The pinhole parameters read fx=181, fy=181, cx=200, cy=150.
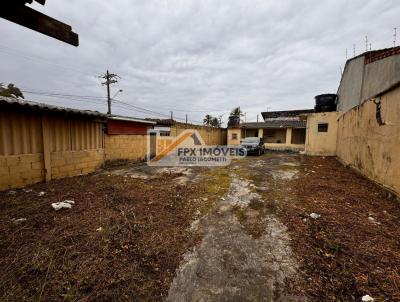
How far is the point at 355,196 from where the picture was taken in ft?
A: 14.3

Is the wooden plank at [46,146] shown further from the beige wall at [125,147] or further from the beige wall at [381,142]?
the beige wall at [381,142]

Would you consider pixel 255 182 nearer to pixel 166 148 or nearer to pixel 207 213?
pixel 207 213

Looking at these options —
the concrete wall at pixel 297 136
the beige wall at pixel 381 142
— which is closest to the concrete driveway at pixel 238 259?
the beige wall at pixel 381 142

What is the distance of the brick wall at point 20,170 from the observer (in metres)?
4.73

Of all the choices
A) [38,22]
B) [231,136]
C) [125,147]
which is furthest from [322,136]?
[38,22]

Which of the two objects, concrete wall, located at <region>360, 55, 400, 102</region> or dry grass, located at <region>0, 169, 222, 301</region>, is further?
concrete wall, located at <region>360, 55, 400, 102</region>

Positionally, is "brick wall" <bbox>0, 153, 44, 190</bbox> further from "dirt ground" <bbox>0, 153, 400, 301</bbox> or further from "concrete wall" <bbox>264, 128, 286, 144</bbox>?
"concrete wall" <bbox>264, 128, 286, 144</bbox>

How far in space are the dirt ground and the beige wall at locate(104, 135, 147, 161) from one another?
3789 millimetres

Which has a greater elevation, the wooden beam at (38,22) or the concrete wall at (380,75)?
the concrete wall at (380,75)

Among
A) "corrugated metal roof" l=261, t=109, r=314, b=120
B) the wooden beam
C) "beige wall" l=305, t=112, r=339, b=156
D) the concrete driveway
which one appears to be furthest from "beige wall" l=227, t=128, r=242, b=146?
the wooden beam

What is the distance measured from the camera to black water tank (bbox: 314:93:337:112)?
13.4 metres

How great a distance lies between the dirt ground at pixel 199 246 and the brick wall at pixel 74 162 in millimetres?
1358

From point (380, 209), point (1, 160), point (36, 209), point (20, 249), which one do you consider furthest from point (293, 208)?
point (1, 160)

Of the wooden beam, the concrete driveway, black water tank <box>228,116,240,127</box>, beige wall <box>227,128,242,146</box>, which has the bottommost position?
the concrete driveway
